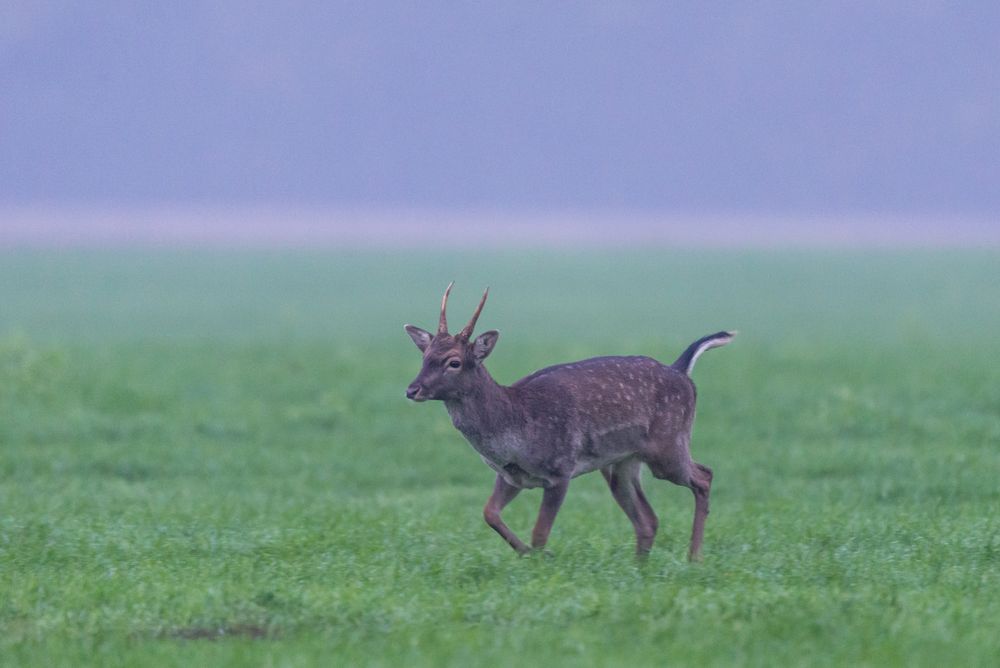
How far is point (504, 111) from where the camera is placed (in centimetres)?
12150

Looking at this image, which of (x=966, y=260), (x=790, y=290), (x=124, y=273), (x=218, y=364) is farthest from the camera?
(x=966, y=260)

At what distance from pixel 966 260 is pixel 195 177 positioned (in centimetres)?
6498

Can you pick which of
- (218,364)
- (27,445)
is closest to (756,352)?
(218,364)

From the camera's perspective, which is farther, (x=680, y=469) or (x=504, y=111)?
(x=504, y=111)

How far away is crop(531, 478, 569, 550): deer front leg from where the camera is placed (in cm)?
1189

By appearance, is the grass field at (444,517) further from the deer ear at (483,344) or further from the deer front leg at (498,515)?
the deer ear at (483,344)

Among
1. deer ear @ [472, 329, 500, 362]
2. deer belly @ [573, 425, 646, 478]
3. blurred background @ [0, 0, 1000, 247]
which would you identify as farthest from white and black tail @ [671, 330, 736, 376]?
blurred background @ [0, 0, 1000, 247]

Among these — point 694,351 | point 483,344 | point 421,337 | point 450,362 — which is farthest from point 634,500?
point 421,337

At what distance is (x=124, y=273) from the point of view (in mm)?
59906

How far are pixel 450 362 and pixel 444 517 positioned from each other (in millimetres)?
2831

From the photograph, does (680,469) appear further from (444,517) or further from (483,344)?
(444,517)

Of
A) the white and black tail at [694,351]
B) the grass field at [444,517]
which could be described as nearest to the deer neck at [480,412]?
the grass field at [444,517]

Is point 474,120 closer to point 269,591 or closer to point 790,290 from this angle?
point 790,290

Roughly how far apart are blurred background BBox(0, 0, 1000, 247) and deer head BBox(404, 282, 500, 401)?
101835mm
